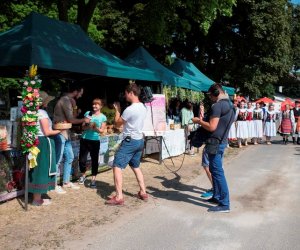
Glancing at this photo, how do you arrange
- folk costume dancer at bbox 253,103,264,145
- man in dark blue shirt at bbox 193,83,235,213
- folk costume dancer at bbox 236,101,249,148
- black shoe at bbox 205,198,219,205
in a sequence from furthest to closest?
folk costume dancer at bbox 253,103,264,145 → folk costume dancer at bbox 236,101,249,148 → black shoe at bbox 205,198,219,205 → man in dark blue shirt at bbox 193,83,235,213

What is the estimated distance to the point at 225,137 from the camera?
Result: 6.49m

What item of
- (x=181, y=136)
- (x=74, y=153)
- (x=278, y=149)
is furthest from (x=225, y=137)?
(x=278, y=149)

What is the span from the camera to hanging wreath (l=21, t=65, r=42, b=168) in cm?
600

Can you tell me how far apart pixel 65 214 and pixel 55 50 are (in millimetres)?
3435

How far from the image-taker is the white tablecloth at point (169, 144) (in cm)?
1138

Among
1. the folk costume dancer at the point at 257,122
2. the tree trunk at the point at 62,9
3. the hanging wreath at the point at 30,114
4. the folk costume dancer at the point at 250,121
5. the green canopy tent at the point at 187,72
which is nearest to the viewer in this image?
the hanging wreath at the point at 30,114

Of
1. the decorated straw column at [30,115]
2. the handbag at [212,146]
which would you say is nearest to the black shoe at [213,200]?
the handbag at [212,146]

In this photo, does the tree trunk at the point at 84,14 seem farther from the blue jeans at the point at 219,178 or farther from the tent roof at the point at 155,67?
the blue jeans at the point at 219,178

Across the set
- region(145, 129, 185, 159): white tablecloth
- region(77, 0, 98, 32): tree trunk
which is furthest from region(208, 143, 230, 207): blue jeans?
region(77, 0, 98, 32): tree trunk

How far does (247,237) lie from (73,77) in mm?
8446

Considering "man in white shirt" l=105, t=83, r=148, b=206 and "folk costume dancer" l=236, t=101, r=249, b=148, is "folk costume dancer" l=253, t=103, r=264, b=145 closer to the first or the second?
"folk costume dancer" l=236, t=101, r=249, b=148

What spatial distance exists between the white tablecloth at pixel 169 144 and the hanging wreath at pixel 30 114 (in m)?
5.39

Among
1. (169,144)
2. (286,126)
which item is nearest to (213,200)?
(169,144)

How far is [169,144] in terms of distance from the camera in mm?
11820
